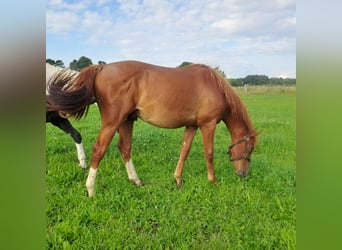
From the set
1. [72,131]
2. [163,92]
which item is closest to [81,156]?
[72,131]

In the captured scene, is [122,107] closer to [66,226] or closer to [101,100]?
[101,100]

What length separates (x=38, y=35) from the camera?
995 mm

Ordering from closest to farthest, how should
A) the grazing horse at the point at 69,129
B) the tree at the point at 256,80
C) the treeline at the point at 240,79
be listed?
the treeline at the point at 240,79
the tree at the point at 256,80
the grazing horse at the point at 69,129

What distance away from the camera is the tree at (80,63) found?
6.64ft

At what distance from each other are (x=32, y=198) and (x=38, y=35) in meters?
0.57

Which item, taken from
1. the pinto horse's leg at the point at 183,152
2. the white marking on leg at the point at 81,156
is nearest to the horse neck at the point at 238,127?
the pinto horse's leg at the point at 183,152

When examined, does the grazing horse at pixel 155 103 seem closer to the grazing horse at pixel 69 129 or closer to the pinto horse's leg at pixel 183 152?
the pinto horse's leg at pixel 183 152

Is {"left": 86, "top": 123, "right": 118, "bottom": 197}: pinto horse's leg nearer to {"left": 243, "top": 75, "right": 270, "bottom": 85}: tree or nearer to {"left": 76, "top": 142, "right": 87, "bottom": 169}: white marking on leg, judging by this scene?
{"left": 76, "top": 142, "right": 87, "bottom": 169}: white marking on leg

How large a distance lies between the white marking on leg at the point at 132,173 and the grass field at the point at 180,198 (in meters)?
0.05

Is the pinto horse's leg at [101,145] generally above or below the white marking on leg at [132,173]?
above

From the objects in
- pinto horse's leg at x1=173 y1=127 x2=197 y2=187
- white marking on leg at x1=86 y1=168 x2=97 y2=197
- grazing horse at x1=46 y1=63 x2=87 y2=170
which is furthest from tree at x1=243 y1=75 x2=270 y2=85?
grazing horse at x1=46 y1=63 x2=87 y2=170

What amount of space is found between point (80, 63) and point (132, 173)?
980 mm

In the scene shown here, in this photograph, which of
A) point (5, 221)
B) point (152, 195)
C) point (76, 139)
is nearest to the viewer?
point (5, 221)

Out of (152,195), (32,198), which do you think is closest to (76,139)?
(152,195)
